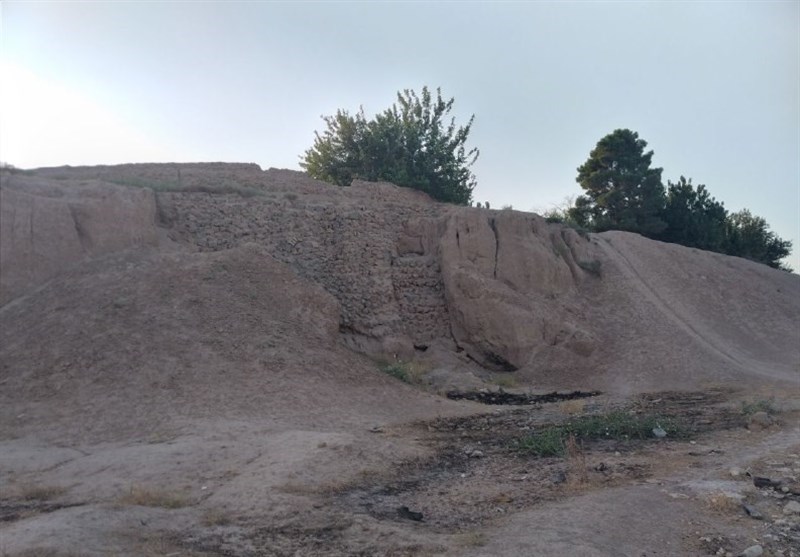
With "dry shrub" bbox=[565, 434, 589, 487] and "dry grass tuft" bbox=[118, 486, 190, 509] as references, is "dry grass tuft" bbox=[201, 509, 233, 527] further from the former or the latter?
"dry shrub" bbox=[565, 434, 589, 487]

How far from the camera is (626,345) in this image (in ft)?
62.9

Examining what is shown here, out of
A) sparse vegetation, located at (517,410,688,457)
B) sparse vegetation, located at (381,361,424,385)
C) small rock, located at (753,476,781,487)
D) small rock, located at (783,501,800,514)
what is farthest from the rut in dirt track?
small rock, located at (783,501,800,514)

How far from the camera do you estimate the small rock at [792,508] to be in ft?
26.8

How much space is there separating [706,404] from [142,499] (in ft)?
34.1

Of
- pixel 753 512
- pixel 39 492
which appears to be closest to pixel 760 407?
pixel 753 512

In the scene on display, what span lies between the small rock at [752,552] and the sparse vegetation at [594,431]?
3.35 m

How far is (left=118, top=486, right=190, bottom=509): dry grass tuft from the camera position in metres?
7.99

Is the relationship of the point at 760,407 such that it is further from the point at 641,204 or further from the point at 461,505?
the point at 641,204

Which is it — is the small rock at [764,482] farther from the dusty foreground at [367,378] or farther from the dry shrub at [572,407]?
the dry shrub at [572,407]

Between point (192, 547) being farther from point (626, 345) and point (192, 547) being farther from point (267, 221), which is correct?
point (626, 345)

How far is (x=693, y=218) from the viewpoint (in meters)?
31.9

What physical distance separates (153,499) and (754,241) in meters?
32.2

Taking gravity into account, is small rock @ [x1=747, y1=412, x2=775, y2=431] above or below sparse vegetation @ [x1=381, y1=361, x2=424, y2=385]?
above

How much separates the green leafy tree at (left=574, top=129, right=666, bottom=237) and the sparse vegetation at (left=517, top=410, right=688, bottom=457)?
1947 cm
